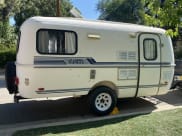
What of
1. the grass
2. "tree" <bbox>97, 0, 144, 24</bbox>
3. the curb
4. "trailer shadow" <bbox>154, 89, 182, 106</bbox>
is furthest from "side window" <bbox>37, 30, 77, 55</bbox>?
"tree" <bbox>97, 0, 144, 24</bbox>

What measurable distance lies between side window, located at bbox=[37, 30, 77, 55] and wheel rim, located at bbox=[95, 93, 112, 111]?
1.39m

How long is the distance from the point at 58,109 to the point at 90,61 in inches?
75.0

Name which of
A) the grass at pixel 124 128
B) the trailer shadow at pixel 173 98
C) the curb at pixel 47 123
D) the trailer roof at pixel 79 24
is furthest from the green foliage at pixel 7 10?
the grass at pixel 124 128

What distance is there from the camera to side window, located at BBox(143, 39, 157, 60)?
31.0 ft

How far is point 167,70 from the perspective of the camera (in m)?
9.85

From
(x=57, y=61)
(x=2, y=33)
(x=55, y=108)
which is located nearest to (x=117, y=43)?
(x=57, y=61)

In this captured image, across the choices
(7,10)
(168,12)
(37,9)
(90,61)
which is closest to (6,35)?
(7,10)

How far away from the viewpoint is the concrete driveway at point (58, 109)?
27.7 feet

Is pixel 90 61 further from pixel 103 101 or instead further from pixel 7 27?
pixel 7 27

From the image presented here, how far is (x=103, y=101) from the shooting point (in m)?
8.98

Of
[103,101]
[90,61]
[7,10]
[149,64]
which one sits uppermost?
[7,10]

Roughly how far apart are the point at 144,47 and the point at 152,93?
1337mm

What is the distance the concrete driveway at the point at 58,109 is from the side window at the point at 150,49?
1.43 m

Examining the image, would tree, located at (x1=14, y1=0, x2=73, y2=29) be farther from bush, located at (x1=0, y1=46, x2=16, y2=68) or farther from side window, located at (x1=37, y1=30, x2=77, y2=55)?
side window, located at (x1=37, y1=30, x2=77, y2=55)
